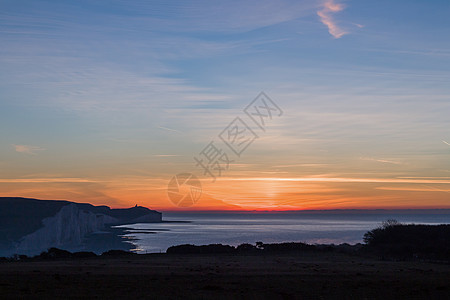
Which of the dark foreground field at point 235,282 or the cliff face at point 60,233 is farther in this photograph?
the cliff face at point 60,233

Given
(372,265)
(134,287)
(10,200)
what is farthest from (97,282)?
(10,200)

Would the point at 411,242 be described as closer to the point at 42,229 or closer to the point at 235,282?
the point at 235,282

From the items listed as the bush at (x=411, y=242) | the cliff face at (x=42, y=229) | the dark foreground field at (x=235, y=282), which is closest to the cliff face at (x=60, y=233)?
the cliff face at (x=42, y=229)

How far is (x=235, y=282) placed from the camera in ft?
81.7

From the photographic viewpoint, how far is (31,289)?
21391mm

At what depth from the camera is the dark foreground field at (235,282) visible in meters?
20.7

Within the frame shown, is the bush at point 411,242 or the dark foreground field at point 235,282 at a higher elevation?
Result: the bush at point 411,242

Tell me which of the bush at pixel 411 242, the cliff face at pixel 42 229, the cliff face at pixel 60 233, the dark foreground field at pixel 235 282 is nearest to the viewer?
the dark foreground field at pixel 235 282

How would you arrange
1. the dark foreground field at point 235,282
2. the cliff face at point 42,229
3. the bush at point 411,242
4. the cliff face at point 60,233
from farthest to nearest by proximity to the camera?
the cliff face at point 60,233
the cliff face at point 42,229
the bush at point 411,242
the dark foreground field at point 235,282

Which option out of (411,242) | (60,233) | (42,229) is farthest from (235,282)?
(60,233)

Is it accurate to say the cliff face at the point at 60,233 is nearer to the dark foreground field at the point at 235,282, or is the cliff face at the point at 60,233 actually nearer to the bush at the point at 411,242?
the dark foreground field at the point at 235,282

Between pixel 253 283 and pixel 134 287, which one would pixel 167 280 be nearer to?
pixel 134 287

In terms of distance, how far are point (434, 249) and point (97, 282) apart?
36642 millimetres

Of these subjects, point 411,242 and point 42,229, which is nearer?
point 411,242
